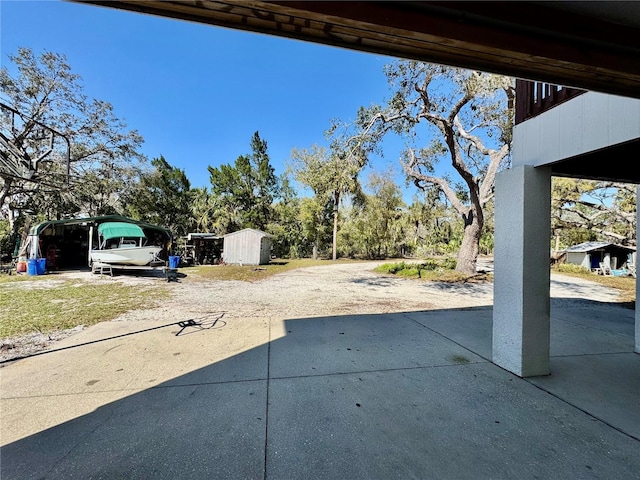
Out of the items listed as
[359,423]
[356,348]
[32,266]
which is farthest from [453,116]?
[32,266]

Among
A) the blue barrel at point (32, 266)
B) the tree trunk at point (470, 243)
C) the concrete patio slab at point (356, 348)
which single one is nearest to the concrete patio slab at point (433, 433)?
the concrete patio slab at point (356, 348)

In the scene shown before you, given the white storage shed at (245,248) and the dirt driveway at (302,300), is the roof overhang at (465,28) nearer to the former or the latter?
the dirt driveway at (302,300)

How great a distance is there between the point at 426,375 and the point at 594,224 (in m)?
20.6

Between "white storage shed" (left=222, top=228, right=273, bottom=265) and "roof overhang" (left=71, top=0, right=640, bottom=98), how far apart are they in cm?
1759

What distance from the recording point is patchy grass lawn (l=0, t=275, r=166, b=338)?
16.1 ft

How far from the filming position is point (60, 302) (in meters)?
6.56

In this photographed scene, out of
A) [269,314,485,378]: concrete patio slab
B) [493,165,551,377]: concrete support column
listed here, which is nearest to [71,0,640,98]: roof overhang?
[493,165,551,377]: concrete support column

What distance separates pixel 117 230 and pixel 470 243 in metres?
15.4

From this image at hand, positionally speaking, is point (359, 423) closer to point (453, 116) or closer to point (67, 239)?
point (453, 116)

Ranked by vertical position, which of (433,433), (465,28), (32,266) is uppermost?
(465,28)

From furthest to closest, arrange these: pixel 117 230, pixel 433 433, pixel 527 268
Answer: pixel 117 230 < pixel 527 268 < pixel 433 433

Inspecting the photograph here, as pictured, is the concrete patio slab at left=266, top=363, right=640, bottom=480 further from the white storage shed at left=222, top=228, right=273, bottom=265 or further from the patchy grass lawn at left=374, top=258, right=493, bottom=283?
the white storage shed at left=222, top=228, right=273, bottom=265

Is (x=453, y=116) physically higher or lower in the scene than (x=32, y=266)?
higher

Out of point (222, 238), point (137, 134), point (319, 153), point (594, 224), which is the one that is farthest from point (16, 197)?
point (594, 224)
